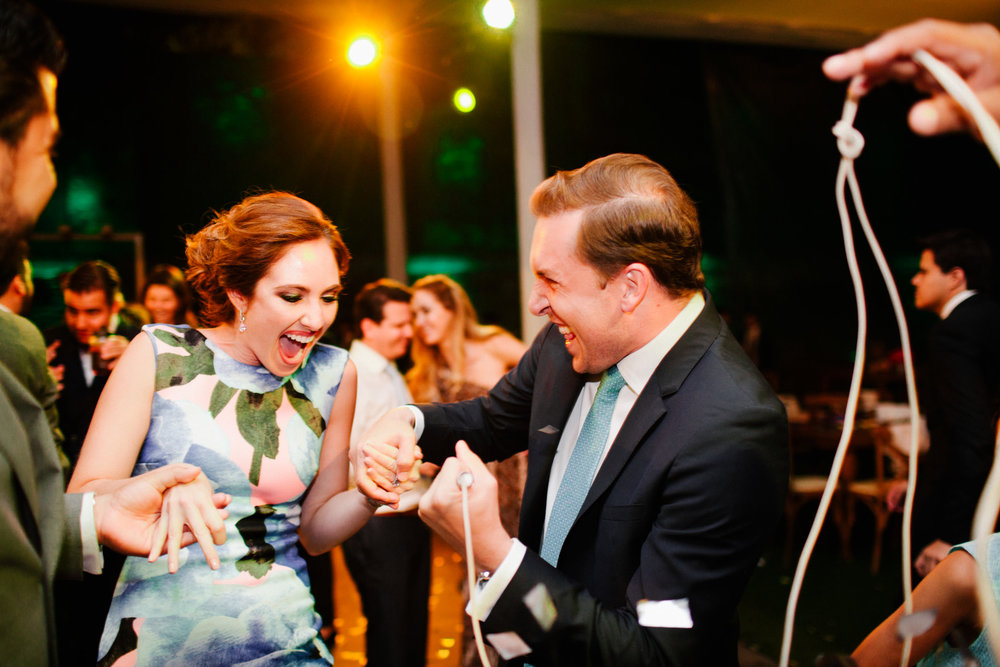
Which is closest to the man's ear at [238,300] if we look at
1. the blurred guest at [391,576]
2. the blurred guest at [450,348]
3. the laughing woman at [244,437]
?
the laughing woman at [244,437]

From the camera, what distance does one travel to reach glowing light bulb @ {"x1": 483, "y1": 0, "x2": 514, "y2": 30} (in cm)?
359

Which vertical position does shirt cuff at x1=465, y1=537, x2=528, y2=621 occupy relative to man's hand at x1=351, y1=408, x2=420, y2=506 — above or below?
below

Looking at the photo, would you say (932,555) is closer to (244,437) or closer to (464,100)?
(244,437)

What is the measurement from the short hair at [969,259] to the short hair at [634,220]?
215 centimetres

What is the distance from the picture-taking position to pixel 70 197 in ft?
19.6

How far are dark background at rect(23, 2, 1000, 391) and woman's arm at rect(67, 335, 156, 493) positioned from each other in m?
4.63

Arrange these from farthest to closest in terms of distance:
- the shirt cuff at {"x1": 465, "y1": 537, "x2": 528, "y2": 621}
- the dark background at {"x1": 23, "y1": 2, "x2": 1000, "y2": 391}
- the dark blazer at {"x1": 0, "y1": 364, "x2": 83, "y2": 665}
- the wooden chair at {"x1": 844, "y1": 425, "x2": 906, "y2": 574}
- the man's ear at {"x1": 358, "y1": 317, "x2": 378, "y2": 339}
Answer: the dark background at {"x1": 23, "y1": 2, "x2": 1000, "y2": 391}
the wooden chair at {"x1": 844, "y1": 425, "x2": 906, "y2": 574}
the man's ear at {"x1": 358, "y1": 317, "x2": 378, "y2": 339}
the shirt cuff at {"x1": 465, "y1": 537, "x2": 528, "y2": 621}
the dark blazer at {"x1": 0, "y1": 364, "x2": 83, "y2": 665}

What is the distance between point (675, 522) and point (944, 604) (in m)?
0.43

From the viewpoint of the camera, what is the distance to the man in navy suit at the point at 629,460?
3.67ft

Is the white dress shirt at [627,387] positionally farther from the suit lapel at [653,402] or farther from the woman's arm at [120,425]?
the woman's arm at [120,425]

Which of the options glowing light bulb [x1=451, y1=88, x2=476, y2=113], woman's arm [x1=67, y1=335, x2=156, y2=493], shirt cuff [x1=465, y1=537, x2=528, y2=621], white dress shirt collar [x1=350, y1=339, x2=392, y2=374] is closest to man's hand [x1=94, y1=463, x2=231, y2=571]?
woman's arm [x1=67, y1=335, x2=156, y2=493]

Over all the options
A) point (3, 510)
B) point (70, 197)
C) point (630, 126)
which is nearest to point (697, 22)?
point (630, 126)

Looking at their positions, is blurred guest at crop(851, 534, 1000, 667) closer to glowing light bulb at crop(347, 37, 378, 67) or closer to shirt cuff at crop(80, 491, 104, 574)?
shirt cuff at crop(80, 491, 104, 574)

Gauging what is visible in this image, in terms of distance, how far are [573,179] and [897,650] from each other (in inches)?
43.1
